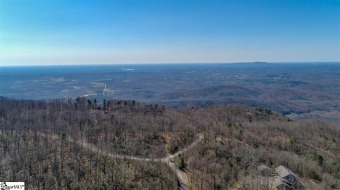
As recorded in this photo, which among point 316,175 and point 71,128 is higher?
point 71,128

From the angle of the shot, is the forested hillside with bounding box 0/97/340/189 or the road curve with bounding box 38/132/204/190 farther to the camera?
the road curve with bounding box 38/132/204/190

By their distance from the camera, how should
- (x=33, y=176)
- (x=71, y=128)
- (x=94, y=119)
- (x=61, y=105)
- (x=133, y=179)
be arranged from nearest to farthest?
(x=33, y=176) < (x=133, y=179) < (x=71, y=128) < (x=94, y=119) < (x=61, y=105)

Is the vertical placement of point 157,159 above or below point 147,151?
below

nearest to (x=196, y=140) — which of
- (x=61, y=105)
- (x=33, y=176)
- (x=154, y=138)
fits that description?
(x=154, y=138)

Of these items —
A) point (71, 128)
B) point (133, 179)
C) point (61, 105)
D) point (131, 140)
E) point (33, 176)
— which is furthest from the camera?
point (61, 105)

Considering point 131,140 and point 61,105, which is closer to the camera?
point 131,140

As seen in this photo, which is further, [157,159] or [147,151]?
[147,151]

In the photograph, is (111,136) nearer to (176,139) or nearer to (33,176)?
(176,139)

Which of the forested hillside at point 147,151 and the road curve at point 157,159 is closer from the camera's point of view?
the forested hillside at point 147,151
